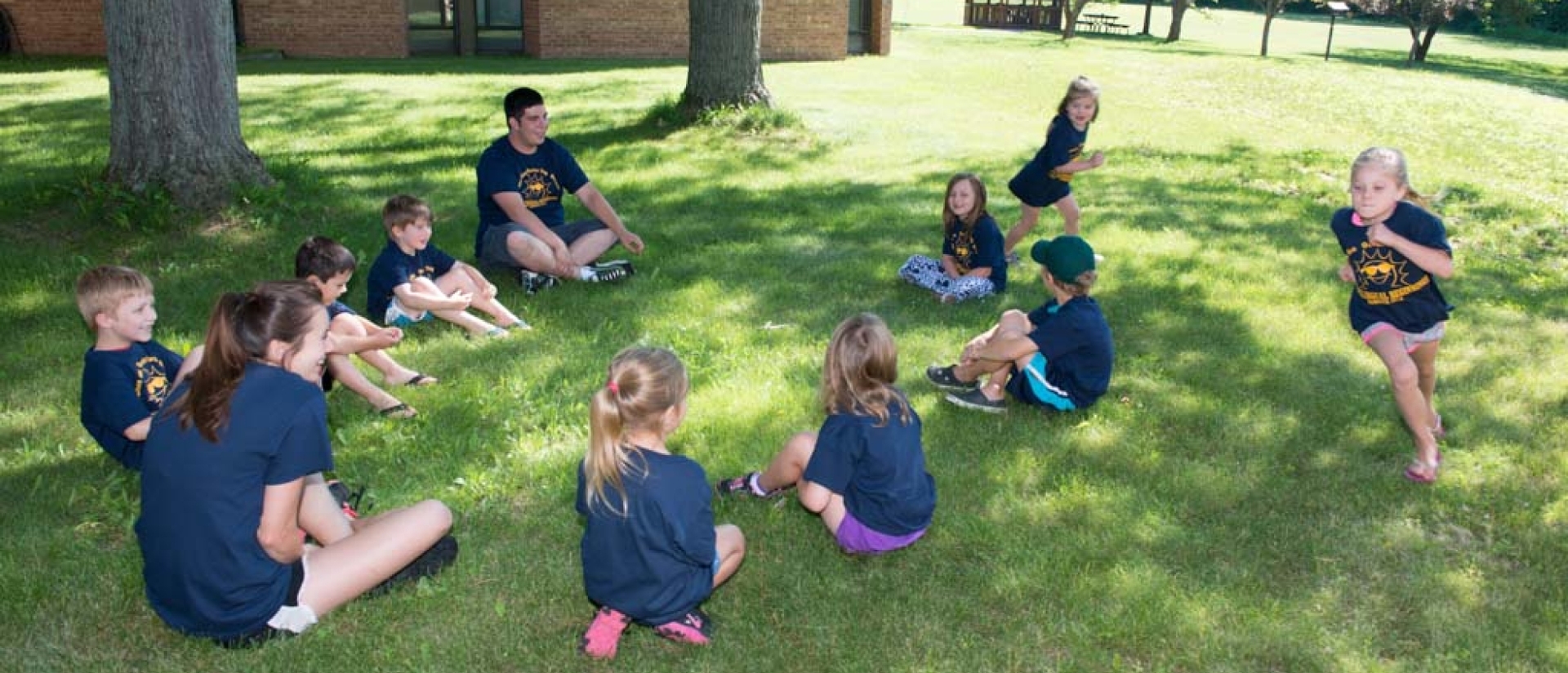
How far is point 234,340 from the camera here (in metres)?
3.56

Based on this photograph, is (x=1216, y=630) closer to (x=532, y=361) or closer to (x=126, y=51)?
(x=532, y=361)

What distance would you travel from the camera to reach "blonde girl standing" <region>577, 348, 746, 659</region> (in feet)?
12.2

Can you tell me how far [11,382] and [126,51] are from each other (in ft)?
11.2

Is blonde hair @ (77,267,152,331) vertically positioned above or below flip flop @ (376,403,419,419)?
above

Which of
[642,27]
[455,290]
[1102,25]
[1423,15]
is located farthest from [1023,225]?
[1102,25]

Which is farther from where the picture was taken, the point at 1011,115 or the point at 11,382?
the point at 1011,115

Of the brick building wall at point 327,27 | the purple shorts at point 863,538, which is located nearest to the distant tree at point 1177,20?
the brick building wall at point 327,27

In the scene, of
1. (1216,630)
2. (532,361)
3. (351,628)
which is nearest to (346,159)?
(532,361)

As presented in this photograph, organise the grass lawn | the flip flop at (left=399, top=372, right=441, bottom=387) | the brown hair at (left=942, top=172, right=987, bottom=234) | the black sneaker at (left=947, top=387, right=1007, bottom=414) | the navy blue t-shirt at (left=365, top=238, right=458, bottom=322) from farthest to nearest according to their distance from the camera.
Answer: the brown hair at (left=942, top=172, right=987, bottom=234) → the navy blue t-shirt at (left=365, top=238, right=458, bottom=322) → the flip flop at (left=399, top=372, right=441, bottom=387) → the black sneaker at (left=947, top=387, right=1007, bottom=414) → the grass lawn

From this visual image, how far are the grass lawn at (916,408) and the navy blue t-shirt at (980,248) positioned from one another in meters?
0.33

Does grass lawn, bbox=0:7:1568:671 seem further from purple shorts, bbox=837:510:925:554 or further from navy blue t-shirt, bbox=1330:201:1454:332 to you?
navy blue t-shirt, bbox=1330:201:1454:332

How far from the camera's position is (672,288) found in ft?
26.2

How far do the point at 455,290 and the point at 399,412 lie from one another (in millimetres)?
1404

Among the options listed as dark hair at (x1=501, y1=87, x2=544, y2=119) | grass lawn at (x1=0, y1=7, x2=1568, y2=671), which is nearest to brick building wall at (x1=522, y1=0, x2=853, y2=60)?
grass lawn at (x1=0, y1=7, x2=1568, y2=671)
